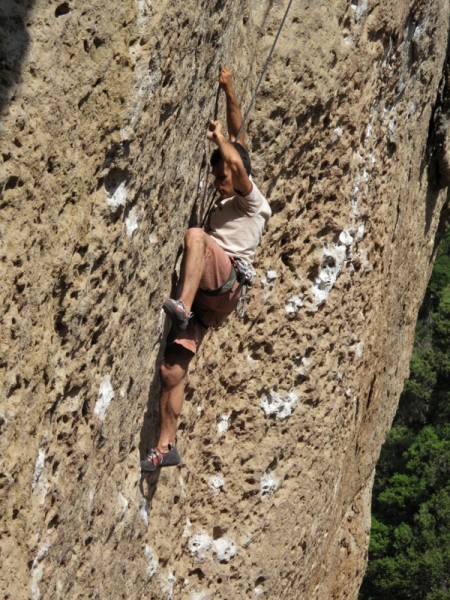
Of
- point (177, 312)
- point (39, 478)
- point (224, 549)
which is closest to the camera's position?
point (39, 478)

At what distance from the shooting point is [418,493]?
19828 mm

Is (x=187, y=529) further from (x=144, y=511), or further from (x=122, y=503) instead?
(x=122, y=503)

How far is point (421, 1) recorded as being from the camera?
247 inches

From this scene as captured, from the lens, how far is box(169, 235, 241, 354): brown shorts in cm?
448

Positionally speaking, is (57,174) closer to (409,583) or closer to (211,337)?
(211,337)

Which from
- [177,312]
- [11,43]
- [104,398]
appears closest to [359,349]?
[177,312]

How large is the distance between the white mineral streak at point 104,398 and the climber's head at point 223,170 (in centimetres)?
102

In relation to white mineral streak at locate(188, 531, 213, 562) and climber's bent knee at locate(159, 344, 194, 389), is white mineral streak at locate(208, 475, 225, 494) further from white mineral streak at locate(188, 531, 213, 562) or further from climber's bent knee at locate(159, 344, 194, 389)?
climber's bent knee at locate(159, 344, 194, 389)

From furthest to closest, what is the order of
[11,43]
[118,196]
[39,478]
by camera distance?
[118,196]
[39,478]
[11,43]

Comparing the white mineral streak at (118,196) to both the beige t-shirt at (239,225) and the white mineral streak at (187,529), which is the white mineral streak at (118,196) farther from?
the white mineral streak at (187,529)

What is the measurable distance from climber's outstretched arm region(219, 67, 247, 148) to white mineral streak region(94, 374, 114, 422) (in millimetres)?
1297

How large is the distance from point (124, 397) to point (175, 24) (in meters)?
1.46

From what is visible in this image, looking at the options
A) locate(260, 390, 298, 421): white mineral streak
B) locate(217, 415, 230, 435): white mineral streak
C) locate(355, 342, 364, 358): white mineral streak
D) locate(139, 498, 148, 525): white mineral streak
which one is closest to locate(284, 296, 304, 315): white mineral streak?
locate(260, 390, 298, 421): white mineral streak

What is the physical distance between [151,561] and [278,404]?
1297 mm
